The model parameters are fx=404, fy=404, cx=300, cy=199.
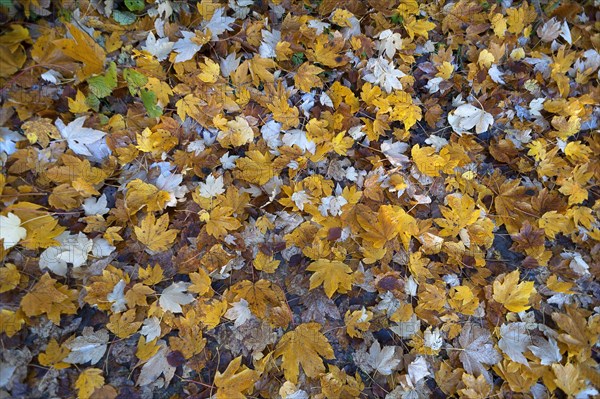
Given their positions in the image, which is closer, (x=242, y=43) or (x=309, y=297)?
(x=309, y=297)

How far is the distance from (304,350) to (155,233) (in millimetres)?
761

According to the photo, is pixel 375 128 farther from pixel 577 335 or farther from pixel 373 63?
pixel 577 335

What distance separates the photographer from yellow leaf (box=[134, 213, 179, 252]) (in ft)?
5.37

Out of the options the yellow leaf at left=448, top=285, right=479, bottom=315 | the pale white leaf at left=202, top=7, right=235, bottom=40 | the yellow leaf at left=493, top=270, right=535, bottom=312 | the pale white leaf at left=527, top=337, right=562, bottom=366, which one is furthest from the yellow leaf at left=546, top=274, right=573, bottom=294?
the pale white leaf at left=202, top=7, right=235, bottom=40

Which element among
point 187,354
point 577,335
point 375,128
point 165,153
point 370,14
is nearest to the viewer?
point 187,354

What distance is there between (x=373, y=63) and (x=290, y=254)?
3.44ft

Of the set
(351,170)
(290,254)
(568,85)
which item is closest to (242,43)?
(351,170)

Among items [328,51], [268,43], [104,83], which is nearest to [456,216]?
[328,51]

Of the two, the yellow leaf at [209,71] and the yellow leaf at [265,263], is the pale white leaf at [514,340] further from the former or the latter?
the yellow leaf at [209,71]

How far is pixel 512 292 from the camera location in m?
1.73

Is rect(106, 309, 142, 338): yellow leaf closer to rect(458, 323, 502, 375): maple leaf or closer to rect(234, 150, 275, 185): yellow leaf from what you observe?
rect(234, 150, 275, 185): yellow leaf

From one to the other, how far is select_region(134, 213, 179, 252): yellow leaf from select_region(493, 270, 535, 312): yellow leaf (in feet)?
4.55

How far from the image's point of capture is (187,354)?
61.0 inches

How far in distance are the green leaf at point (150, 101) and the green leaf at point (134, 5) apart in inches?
15.7
